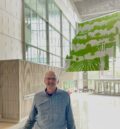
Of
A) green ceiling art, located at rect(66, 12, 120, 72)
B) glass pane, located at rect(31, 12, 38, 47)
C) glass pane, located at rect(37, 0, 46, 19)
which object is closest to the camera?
green ceiling art, located at rect(66, 12, 120, 72)

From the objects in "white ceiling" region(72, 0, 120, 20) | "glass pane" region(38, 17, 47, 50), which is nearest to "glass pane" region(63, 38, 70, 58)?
"white ceiling" region(72, 0, 120, 20)

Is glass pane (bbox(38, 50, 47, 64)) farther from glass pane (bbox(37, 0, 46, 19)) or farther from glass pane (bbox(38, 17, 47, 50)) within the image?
glass pane (bbox(37, 0, 46, 19))

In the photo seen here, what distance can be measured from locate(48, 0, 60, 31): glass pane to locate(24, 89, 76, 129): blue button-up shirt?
11408 mm

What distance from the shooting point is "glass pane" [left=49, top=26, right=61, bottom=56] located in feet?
45.8

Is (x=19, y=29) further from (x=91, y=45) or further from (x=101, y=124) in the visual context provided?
(x=91, y=45)

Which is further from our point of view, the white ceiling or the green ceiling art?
the white ceiling

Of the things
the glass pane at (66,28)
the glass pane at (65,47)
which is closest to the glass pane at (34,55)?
the glass pane at (65,47)

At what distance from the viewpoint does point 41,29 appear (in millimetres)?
11797

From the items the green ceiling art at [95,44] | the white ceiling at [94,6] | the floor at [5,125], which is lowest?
the floor at [5,125]

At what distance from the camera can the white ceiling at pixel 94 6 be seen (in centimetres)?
2035

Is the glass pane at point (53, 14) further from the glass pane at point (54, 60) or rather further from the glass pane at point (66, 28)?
the glass pane at point (66, 28)

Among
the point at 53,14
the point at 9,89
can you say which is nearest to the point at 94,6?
the point at 53,14

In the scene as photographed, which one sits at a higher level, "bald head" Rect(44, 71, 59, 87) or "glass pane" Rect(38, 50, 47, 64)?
"glass pane" Rect(38, 50, 47, 64)

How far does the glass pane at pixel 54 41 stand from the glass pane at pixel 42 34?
1310mm
